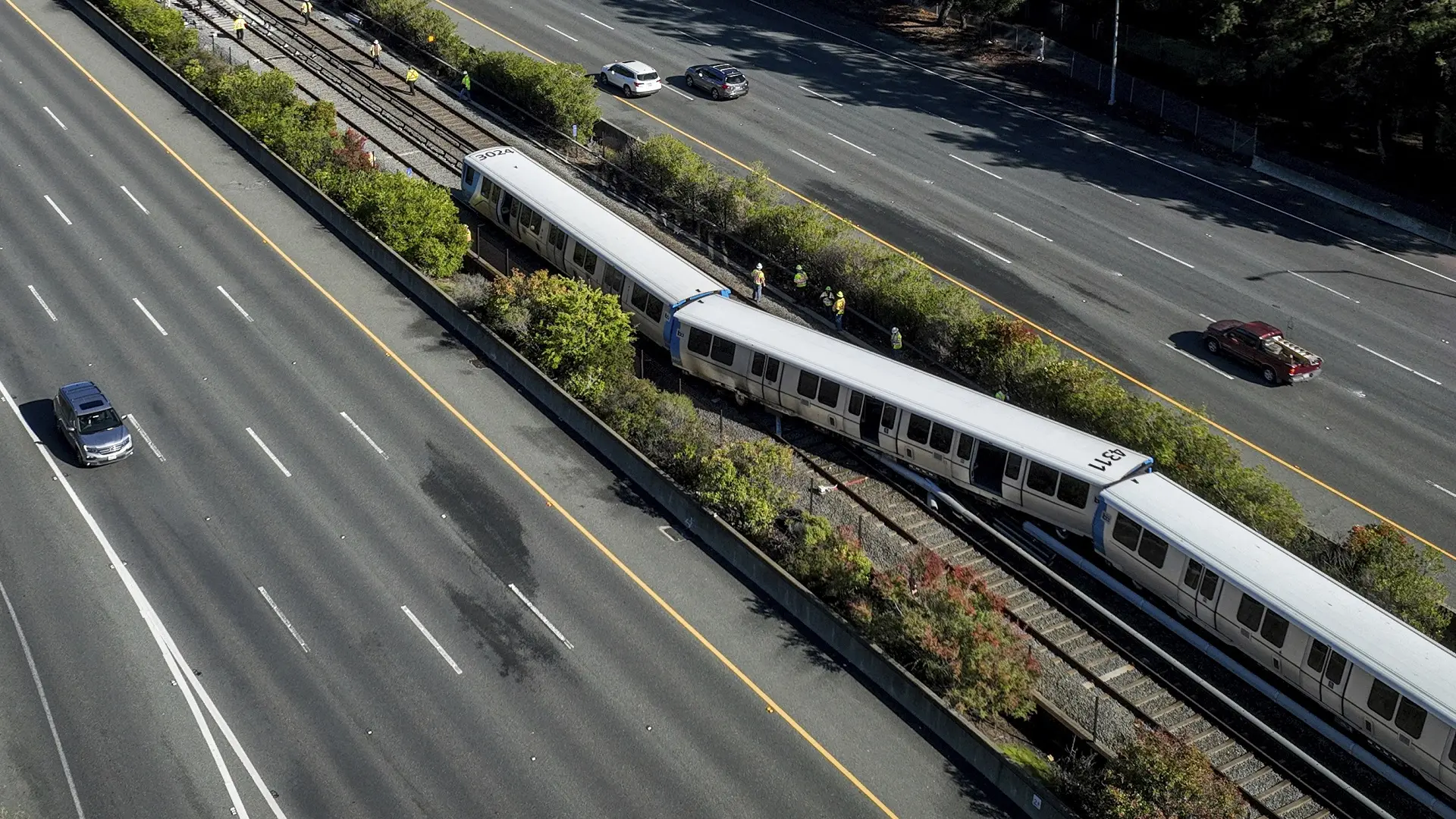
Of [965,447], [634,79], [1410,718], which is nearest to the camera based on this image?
[1410,718]

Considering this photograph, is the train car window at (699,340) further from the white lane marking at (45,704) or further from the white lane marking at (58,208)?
the white lane marking at (58,208)

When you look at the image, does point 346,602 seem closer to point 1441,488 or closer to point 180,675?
point 180,675

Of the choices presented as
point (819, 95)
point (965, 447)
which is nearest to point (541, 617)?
point (965, 447)

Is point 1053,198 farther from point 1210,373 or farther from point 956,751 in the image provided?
point 956,751

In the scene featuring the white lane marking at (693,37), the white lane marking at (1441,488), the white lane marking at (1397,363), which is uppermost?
the white lane marking at (693,37)

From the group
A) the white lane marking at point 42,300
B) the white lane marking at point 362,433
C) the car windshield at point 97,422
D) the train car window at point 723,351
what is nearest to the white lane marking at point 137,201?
the white lane marking at point 42,300

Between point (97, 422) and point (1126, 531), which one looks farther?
point (97, 422)

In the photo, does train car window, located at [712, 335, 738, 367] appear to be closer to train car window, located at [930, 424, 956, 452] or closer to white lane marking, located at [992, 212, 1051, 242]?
train car window, located at [930, 424, 956, 452]

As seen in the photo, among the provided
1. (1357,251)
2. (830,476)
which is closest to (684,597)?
(830,476)
